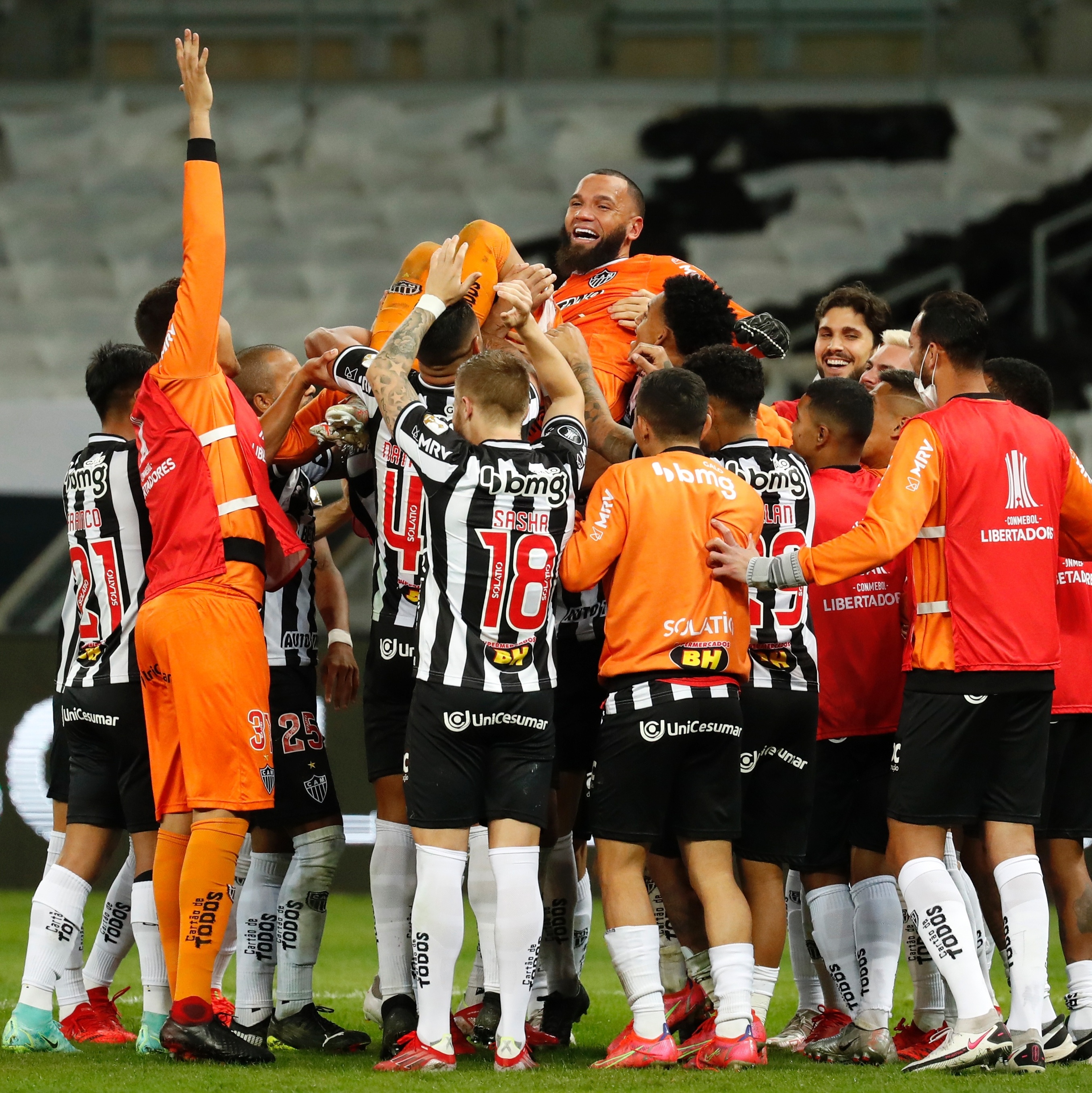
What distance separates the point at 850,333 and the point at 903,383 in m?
0.93

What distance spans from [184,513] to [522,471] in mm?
1090

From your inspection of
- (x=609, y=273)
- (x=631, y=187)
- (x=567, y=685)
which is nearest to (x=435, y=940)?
(x=567, y=685)

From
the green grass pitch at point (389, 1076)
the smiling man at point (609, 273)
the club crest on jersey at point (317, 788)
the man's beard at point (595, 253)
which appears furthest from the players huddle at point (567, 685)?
the man's beard at point (595, 253)

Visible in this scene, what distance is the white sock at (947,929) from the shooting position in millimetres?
4676

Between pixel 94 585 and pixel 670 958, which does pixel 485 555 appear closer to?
pixel 94 585

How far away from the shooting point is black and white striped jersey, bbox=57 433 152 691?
208 inches

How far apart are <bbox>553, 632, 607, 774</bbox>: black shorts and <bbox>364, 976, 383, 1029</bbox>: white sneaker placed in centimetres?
102

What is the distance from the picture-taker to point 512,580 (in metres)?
4.82

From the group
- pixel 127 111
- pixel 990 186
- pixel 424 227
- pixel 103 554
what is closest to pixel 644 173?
pixel 424 227

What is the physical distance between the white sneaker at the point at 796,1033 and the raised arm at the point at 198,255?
2911 millimetres

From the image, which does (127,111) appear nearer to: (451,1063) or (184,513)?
(184,513)

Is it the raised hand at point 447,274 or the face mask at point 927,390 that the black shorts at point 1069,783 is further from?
the raised hand at point 447,274

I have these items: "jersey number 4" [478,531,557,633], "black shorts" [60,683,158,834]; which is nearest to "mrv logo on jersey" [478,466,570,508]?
"jersey number 4" [478,531,557,633]

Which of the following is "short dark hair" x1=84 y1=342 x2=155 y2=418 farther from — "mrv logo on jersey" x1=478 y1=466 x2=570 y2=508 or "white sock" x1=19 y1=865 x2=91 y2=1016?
"white sock" x1=19 y1=865 x2=91 y2=1016
